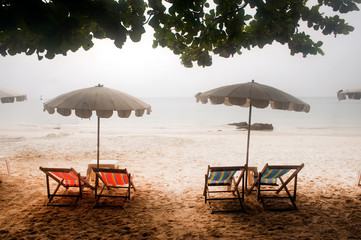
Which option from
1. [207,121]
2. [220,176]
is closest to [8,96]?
[220,176]

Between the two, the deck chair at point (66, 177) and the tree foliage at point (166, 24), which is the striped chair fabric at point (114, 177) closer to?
the deck chair at point (66, 177)

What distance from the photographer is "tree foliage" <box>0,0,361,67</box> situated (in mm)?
1893

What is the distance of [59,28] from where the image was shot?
199 cm

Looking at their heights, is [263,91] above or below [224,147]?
above

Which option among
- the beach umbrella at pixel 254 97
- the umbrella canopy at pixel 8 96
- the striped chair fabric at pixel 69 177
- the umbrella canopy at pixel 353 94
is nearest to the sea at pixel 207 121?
the umbrella canopy at pixel 353 94

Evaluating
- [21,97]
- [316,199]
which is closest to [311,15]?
[316,199]

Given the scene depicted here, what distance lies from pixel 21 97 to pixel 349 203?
26.3ft

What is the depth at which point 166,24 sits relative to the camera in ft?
11.8

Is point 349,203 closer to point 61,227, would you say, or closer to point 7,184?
point 61,227

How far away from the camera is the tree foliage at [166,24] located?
6.21 feet

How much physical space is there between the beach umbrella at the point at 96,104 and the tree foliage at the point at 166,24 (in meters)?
0.93

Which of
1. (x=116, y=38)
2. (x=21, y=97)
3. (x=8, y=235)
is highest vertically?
(x=116, y=38)

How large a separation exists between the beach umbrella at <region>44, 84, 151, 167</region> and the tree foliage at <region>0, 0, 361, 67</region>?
93 cm

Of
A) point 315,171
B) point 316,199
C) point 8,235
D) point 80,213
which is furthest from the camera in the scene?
point 315,171
